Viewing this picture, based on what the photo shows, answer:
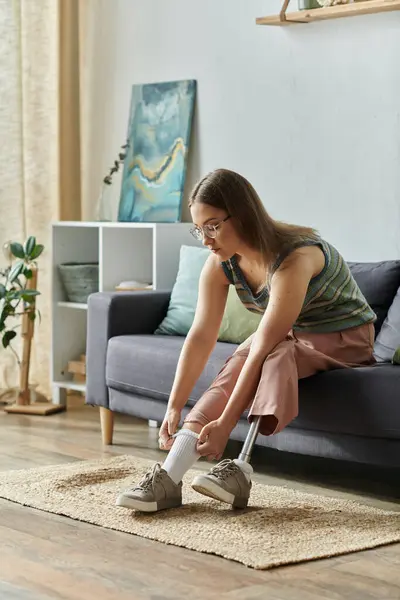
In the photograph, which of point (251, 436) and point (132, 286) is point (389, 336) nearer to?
point (251, 436)

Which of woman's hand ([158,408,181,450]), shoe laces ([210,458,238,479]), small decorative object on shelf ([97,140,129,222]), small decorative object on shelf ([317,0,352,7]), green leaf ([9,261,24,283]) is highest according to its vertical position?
small decorative object on shelf ([317,0,352,7])

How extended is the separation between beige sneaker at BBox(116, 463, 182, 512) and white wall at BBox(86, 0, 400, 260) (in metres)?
1.55

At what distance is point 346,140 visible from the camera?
4238 millimetres

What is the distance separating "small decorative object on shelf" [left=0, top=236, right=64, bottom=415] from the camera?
15.6ft

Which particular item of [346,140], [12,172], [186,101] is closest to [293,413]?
[346,140]

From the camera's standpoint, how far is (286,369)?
3004mm

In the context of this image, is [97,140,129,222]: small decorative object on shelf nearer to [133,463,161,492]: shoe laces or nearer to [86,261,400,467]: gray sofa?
[86,261,400,467]: gray sofa

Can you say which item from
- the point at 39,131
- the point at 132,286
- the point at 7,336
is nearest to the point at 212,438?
the point at 132,286

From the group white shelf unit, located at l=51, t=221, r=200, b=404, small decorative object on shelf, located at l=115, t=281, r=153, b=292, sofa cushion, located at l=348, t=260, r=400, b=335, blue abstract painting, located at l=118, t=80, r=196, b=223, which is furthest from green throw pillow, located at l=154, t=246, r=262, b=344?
blue abstract painting, located at l=118, t=80, r=196, b=223

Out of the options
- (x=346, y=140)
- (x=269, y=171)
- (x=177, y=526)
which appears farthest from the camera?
(x=269, y=171)

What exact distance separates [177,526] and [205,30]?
2.64m

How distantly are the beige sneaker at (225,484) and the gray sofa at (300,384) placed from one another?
1.24 feet

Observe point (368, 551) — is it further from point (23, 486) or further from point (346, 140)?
point (346, 140)

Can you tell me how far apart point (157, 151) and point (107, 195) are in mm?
391
